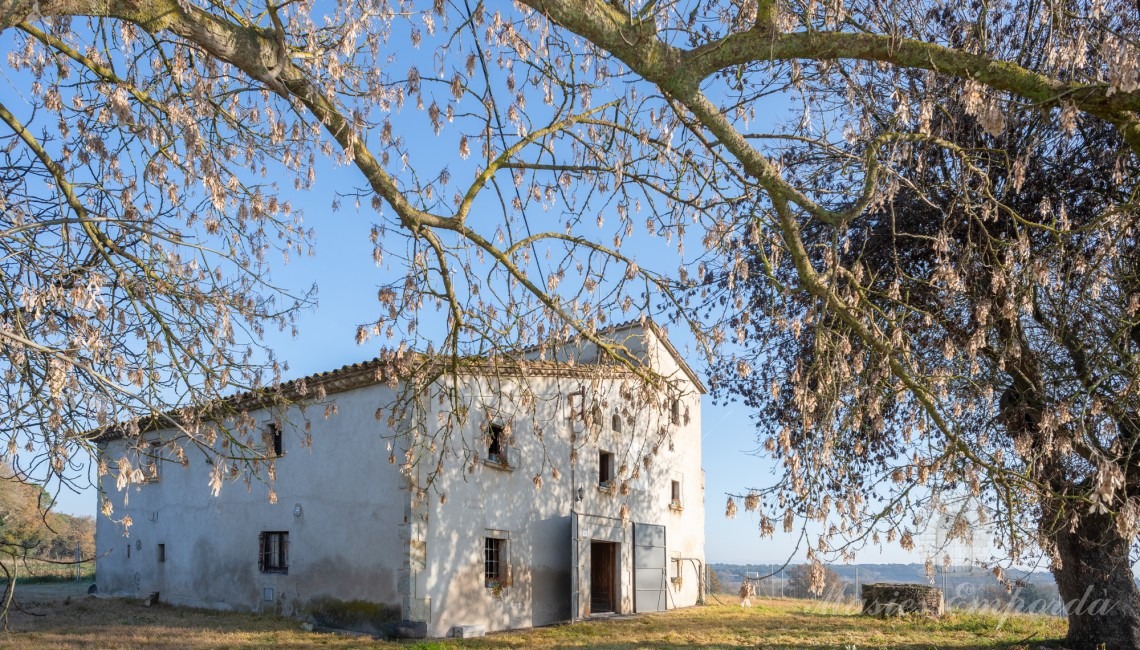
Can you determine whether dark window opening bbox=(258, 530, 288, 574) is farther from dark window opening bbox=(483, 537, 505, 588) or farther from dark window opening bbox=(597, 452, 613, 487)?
dark window opening bbox=(597, 452, 613, 487)

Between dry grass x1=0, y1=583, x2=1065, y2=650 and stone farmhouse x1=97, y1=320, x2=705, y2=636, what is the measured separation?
2.59ft

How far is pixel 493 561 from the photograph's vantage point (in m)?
15.9

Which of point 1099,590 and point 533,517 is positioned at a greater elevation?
point 533,517

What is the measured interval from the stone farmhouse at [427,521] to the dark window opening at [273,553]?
0.05m

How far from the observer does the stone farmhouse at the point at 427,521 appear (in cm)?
1436

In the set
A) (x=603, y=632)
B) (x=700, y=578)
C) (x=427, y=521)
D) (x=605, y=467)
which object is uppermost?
(x=605, y=467)

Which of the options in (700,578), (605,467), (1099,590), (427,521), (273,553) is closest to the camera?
(1099,590)

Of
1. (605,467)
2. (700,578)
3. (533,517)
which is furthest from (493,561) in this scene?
(700,578)

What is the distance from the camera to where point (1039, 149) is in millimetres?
10531

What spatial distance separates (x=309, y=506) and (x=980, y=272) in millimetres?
12526

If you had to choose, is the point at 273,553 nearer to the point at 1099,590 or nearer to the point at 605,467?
the point at 605,467

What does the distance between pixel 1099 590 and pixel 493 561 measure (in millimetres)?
10196

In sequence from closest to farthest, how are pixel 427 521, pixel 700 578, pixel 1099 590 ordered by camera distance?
1. pixel 1099 590
2. pixel 427 521
3. pixel 700 578

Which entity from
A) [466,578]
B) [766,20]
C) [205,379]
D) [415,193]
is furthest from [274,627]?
[766,20]
